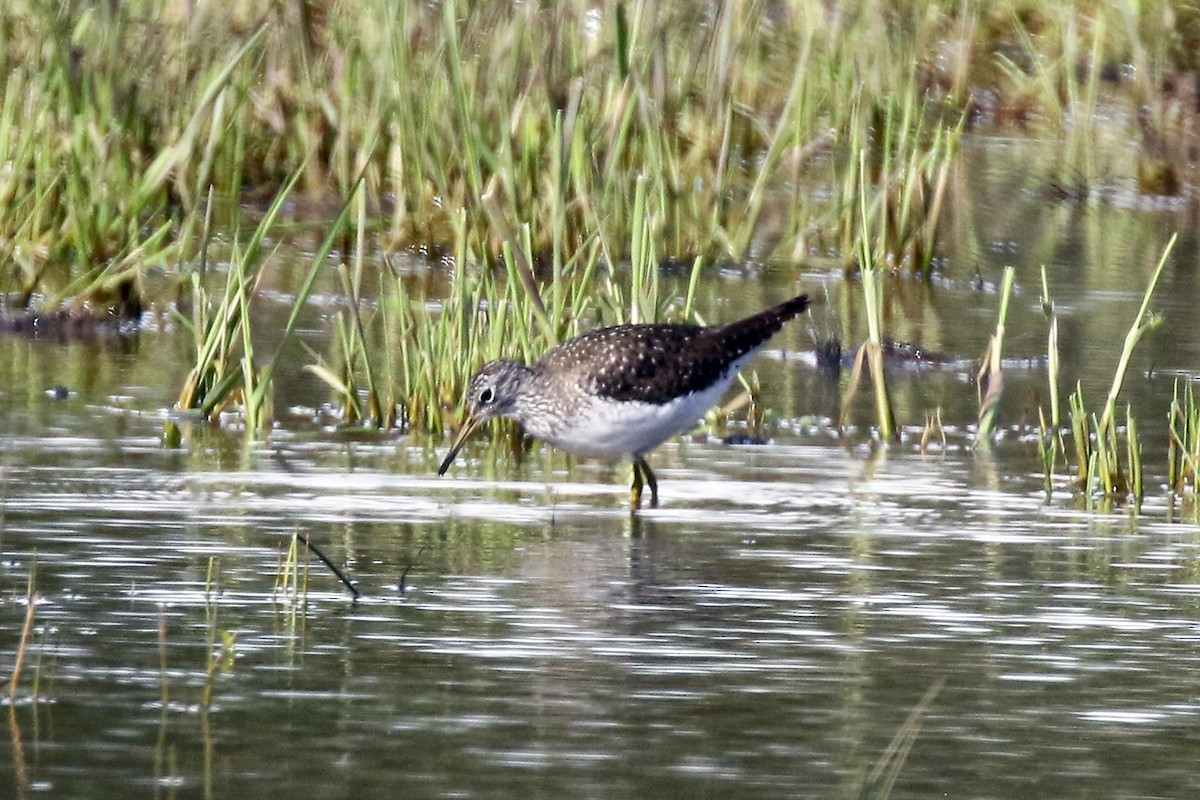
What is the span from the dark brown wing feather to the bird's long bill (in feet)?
0.85

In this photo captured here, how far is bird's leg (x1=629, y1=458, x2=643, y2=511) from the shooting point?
7.13m

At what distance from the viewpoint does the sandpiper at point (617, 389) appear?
7316 mm

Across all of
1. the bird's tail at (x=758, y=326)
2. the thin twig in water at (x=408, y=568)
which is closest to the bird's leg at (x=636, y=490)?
the bird's tail at (x=758, y=326)

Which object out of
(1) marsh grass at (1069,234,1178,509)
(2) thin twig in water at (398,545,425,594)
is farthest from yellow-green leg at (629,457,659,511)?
(1) marsh grass at (1069,234,1178,509)

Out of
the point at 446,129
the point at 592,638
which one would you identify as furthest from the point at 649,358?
the point at 446,129

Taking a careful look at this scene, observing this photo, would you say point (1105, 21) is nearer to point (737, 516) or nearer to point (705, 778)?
point (737, 516)

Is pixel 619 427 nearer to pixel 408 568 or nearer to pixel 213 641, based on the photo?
pixel 408 568

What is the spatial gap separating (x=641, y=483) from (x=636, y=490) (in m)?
0.10

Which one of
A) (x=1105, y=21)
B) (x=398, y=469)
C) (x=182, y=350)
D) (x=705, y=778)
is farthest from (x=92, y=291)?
(x=1105, y=21)

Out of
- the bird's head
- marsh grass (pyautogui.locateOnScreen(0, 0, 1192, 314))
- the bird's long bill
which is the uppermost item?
marsh grass (pyautogui.locateOnScreen(0, 0, 1192, 314))

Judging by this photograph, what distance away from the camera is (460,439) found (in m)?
7.42

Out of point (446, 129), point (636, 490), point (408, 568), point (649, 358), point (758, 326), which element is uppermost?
point (446, 129)

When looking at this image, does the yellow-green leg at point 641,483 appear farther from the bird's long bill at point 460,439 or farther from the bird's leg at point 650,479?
the bird's long bill at point 460,439

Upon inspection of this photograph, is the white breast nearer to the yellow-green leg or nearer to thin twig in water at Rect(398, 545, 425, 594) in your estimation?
the yellow-green leg
